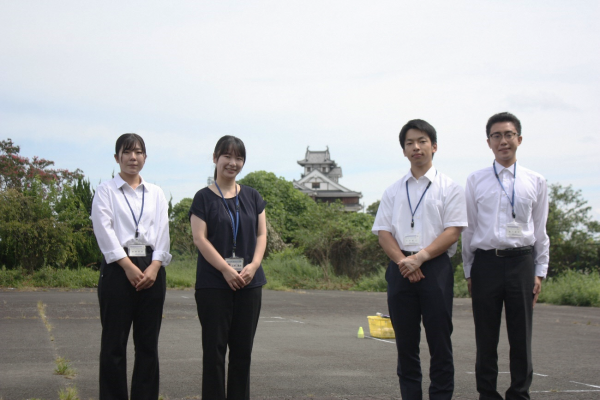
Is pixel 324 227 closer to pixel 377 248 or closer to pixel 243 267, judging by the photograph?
pixel 377 248

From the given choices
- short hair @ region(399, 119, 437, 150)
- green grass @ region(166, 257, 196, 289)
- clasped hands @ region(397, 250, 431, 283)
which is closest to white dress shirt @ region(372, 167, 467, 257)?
clasped hands @ region(397, 250, 431, 283)

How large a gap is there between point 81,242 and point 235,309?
559 inches

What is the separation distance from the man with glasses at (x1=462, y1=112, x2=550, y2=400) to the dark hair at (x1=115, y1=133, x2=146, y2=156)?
7.64 ft

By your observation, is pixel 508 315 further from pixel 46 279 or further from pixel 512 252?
Result: pixel 46 279

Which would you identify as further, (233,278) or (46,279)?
(46,279)

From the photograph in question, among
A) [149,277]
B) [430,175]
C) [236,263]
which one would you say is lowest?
[149,277]

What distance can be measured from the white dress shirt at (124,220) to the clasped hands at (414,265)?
61.5 inches

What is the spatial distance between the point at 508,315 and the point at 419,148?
128 centimetres

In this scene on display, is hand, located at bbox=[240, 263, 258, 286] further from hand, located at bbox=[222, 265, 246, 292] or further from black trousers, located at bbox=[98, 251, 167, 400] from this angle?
black trousers, located at bbox=[98, 251, 167, 400]

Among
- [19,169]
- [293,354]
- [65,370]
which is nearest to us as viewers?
[65,370]

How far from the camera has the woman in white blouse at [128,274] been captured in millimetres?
3848

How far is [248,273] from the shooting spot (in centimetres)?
380

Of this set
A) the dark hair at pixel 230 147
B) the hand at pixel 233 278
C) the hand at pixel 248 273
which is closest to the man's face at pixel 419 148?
the dark hair at pixel 230 147

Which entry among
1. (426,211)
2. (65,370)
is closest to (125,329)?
(65,370)
